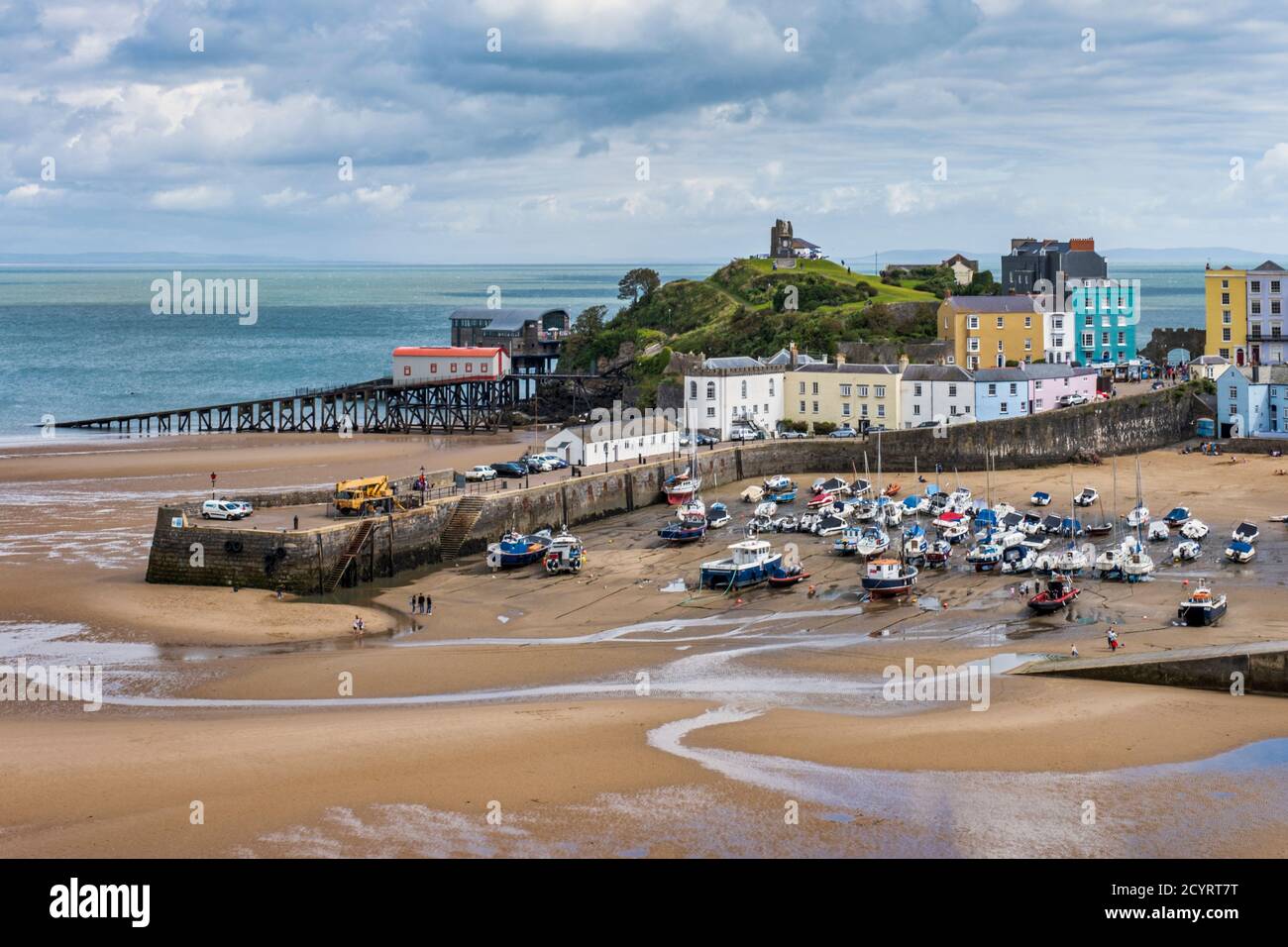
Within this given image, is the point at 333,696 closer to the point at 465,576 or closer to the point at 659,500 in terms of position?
the point at 465,576

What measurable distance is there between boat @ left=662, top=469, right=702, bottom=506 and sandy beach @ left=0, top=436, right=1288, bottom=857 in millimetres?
7889

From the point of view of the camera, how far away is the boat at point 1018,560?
124 ft

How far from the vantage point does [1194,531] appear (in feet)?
135

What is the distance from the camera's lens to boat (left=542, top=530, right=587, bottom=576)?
131 ft

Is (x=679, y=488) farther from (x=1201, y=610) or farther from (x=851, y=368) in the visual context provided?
(x=1201, y=610)

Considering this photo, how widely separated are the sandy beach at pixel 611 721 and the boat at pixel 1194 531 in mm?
1637

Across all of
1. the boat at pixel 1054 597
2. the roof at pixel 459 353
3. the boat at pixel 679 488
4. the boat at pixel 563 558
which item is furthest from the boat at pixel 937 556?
the roof at pixel 459 353

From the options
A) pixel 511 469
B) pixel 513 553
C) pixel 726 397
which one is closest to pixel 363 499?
pixel 513 553

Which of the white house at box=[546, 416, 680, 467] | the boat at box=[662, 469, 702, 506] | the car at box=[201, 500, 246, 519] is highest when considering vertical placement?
the white house at box=[546, 416, 680, 467]

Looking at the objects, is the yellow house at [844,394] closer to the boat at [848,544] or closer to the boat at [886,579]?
the boat at [848,544]

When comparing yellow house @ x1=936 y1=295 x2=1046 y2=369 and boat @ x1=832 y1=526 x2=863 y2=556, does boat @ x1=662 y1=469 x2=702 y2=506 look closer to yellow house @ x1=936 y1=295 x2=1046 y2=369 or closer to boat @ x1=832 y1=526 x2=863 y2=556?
boat @ x1=832 y1=526 x2=863 y2=556

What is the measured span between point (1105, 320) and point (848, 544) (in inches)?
1569

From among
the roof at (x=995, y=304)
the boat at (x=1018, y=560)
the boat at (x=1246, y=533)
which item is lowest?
the boat at (x=1018, y=560)

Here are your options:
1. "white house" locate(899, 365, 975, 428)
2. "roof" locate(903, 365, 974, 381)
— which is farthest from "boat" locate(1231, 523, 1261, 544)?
"roof" locate(903, 365, 974, 381)
